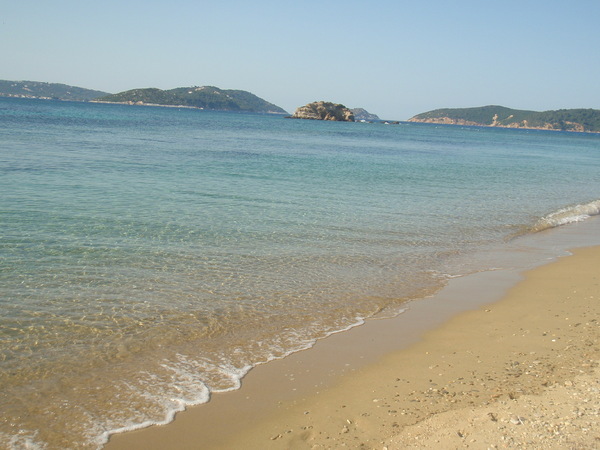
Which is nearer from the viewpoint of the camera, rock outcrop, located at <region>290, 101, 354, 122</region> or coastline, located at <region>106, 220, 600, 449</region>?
coastline, located at <region>106, 220, 600, 449</region>

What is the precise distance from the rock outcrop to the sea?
148720 millimetres

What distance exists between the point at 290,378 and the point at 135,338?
85.8 inches

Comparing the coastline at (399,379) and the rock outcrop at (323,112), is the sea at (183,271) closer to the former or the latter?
the coastline at (399,379)

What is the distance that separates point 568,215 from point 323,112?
5986 inches

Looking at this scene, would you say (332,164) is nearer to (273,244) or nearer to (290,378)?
(273,244)

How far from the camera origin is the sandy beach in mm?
4242

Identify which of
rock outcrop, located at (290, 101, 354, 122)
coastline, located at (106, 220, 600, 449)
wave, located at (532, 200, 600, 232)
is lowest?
coastline, located at (106, 220, 600, 449)

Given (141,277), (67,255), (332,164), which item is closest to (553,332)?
(141,277)

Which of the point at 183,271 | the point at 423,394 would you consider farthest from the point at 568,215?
the point at 423,394

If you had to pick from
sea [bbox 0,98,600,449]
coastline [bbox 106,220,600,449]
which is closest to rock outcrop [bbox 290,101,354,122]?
sea [bbox 0,98,600,449]

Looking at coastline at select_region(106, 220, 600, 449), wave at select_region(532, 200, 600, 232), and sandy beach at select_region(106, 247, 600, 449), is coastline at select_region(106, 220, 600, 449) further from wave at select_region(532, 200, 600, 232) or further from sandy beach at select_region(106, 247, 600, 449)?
wave at select_region(532, 200, 600, 232)

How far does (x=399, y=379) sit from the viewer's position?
17.9 ft

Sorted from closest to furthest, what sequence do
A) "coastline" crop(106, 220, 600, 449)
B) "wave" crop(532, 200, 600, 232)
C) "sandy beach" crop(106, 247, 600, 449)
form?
"sandy beach" crop(106, 247, 600, 449)
"coastline" crop(106, 220, 600, 449)
"wave" crop(532, 200, 600, 232)

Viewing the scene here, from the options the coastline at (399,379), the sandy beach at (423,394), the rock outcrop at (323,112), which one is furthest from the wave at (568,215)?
the rock outcrop at (323,112)
